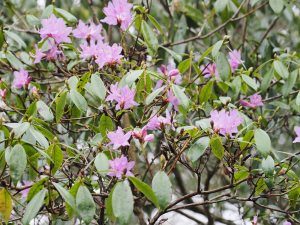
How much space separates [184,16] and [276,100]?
60cm

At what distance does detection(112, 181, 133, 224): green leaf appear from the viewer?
1.19 meters

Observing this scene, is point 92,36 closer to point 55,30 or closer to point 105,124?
point 55,30

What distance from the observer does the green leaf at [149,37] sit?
5.55 ft

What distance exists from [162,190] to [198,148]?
0.53 ft

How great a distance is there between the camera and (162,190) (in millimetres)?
1262

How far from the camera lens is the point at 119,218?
119 centimetres

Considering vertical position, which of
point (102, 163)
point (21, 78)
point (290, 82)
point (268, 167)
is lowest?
point (268, 167)

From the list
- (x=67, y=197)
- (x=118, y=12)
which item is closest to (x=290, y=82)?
(x=118, y=12)

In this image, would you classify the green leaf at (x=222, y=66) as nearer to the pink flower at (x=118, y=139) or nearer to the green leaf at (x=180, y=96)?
the green leaf at (x=180, y=96)

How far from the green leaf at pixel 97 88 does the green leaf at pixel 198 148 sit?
271mm

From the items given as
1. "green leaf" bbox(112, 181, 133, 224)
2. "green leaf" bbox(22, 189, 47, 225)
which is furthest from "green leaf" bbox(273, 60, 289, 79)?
"green leaf" bbox(22, 189, 47, 225)

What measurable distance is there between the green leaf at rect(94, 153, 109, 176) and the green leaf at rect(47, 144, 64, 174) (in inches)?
4.3

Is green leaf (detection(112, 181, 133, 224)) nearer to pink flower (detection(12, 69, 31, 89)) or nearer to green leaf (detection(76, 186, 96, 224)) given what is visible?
green leaf (detection(76, 186, 96, 224))

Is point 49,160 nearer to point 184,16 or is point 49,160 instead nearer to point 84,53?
point 84,53
